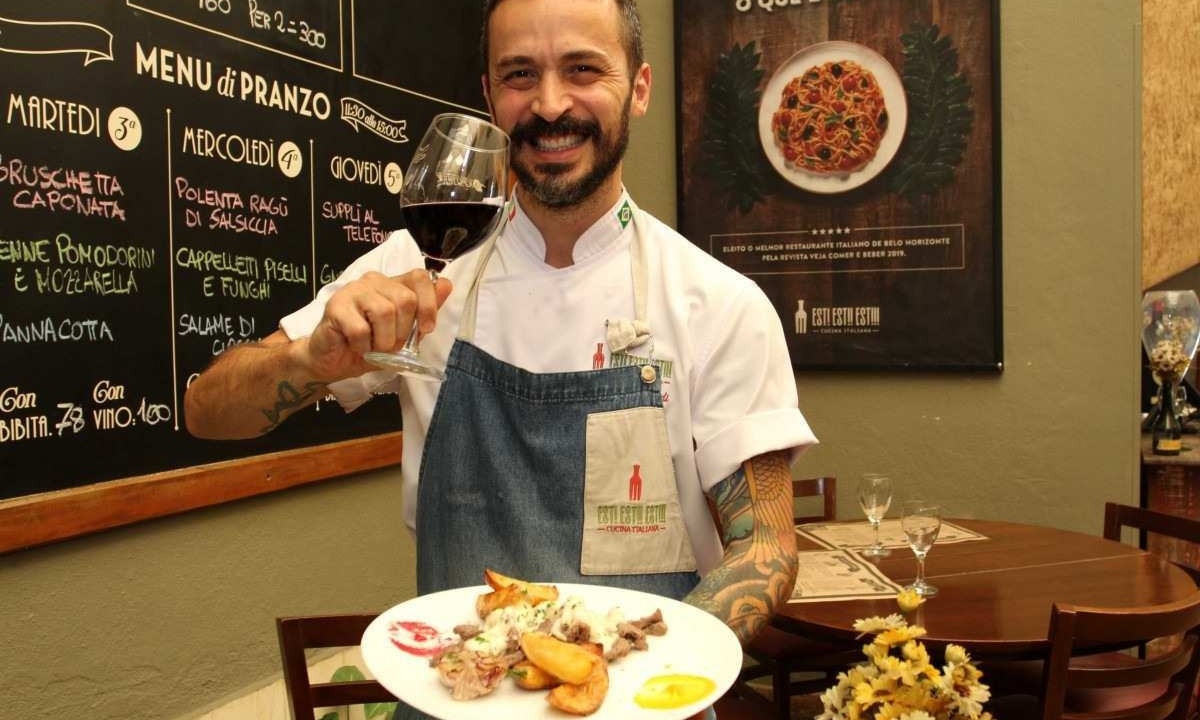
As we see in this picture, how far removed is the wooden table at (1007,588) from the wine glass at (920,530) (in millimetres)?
47

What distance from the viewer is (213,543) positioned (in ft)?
8.18

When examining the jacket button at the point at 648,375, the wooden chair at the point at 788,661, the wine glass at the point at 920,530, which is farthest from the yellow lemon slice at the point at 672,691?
the wooden chair at the point at 788,661

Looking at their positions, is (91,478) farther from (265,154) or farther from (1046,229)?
(1046,229)

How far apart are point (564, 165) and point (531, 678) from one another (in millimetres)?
758

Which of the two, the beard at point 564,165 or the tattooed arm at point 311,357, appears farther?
the beard at point 564,165

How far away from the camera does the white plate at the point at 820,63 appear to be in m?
3.56

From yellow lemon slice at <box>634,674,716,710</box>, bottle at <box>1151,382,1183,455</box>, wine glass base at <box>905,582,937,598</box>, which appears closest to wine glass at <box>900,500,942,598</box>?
wine glass base at <box>905,582,937,598</box>

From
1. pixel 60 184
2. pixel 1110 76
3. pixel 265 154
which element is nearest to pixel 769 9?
pixel 1110 76

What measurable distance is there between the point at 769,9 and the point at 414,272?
297 cm

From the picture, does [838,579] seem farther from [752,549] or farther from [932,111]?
[932,111]

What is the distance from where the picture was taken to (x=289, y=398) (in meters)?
1.36

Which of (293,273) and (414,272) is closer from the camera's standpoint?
(414,272)

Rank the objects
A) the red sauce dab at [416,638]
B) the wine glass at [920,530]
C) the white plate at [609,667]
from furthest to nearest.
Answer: the wine glass at [920,530], the red sauce dab at [416,638], the white plate at [609,667]

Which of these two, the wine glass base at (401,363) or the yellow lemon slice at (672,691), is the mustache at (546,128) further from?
the yellow lemon slice at (672,691)
